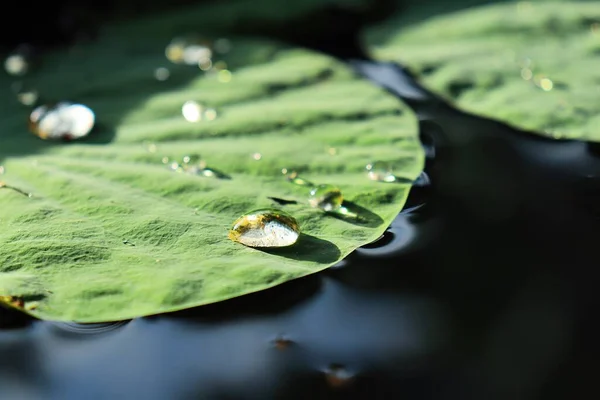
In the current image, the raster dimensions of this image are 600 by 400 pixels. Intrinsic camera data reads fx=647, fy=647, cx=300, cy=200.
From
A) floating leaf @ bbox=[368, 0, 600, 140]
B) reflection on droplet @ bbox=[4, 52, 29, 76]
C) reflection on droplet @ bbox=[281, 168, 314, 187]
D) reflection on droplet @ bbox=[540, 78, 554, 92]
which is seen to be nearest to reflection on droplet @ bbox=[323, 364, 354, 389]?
reflection on droplet @ bbox=[281, 168, 314, 187]

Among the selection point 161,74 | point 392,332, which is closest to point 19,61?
point 161,74

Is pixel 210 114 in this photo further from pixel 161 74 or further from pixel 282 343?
pixel 282 343

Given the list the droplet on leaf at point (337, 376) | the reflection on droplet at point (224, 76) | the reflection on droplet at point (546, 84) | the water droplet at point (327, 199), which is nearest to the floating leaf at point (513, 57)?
the reflection on droplet at point (546, 84)

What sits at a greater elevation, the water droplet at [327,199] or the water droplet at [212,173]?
the water droplet at [212,173]

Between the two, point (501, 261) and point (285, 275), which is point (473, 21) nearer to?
point (501, 261)

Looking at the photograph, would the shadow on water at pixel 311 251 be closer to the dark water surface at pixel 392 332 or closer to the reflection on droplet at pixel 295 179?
the dark water surface at pixel 392 332

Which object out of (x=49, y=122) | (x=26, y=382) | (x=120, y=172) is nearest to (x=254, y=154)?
(x=120, y=172)
